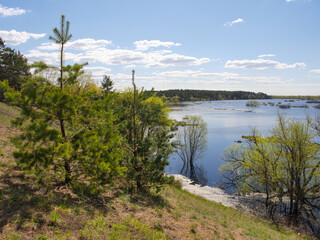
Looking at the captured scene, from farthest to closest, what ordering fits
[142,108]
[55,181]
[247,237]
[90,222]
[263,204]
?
[263,204] < [142,108] < [247,237] < [55,181] < [90,222]

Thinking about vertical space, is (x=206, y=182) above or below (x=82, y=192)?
below

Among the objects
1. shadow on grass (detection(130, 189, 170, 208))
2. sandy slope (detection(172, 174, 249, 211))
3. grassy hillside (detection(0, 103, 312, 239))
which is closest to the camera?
grassy hillside (detection(0, 103, 312, 239))

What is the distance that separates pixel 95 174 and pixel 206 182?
937 inches

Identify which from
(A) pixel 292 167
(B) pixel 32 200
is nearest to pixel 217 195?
(A) pixel 292 167

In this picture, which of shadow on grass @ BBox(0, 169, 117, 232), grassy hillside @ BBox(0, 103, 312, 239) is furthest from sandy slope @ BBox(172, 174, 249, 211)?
shadow on grass @ BBox(0, 169, 117, 232)

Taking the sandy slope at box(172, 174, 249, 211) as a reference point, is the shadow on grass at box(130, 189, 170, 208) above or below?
above

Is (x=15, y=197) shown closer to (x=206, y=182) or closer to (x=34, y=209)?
(x=34, y=209)

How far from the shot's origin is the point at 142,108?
11.5m

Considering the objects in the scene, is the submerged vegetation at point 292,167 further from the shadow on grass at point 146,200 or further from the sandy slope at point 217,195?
the shadow on grass at point 146,200

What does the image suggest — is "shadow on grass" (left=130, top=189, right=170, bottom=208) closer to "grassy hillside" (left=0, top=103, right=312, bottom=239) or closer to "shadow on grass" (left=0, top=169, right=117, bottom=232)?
"grassy hillside" (left=0, top=103, right=312, bottom=239)

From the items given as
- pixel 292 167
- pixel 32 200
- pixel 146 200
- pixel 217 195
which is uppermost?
pixel 32 200

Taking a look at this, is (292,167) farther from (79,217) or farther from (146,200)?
(79,217)

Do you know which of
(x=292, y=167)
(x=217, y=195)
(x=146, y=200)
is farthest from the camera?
(x=217, y=195)

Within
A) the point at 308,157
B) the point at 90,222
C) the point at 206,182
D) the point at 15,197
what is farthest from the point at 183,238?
the point at 206,182
